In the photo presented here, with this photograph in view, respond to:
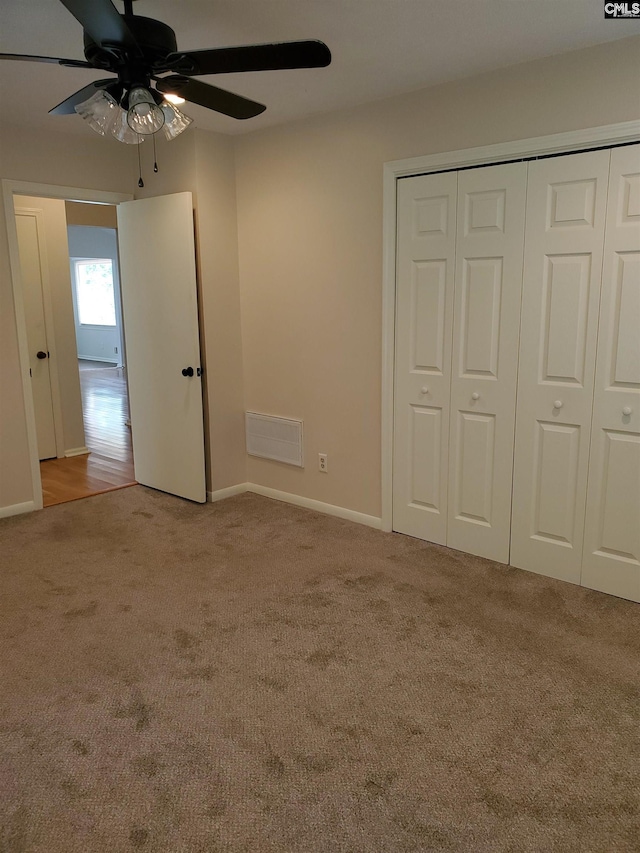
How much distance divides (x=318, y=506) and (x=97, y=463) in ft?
7.50

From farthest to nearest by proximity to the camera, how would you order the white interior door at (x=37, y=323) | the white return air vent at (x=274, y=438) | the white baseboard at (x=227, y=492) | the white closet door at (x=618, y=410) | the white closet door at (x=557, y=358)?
the white interior door at (x=37, y=323)
the white baseboard at (x=227, y=492)
the white return air vent at (x=274, y=438)
the white closet door at (x=557, y=358)
the white closet door at (x=618, y=410)

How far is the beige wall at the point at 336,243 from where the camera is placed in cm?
295

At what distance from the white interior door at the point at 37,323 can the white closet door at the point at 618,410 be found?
4430mm

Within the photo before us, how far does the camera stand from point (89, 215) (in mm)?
7129

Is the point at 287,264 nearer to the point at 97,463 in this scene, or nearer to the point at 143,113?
the point at 143,113

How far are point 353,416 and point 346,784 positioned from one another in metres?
2.29

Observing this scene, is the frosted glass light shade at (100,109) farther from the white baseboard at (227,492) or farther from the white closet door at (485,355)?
the white baseboard at (227,492)

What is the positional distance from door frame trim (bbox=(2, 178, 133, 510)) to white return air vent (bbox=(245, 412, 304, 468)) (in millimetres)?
1448

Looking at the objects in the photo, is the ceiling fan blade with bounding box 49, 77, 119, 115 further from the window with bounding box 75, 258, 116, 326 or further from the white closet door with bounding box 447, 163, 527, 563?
the window with bounding box 75, 258, 116, 326

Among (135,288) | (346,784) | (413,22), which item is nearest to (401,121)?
(413,22)

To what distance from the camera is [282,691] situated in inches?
89.9

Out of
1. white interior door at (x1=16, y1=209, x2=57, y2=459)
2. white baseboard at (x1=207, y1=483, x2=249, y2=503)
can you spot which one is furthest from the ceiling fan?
white interior door at (x1=16, y1=209, x2=57, y2=459)

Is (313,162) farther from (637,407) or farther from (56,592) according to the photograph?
(56,592)

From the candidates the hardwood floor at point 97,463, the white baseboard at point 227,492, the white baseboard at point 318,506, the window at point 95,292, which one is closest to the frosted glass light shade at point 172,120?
the white baseboard at point 318,506
